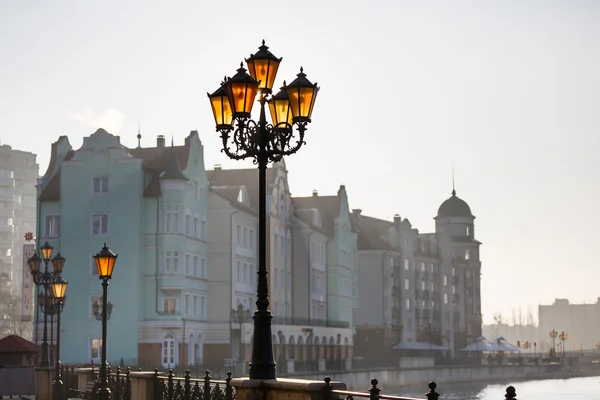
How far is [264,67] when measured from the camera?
769 inches

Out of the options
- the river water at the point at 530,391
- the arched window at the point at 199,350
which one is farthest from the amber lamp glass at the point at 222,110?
the river water at the point at 530,391

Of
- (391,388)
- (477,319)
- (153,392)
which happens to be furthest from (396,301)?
(153,392)

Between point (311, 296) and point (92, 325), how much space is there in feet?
92.3

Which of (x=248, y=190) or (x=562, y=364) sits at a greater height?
(x=248, y=190)

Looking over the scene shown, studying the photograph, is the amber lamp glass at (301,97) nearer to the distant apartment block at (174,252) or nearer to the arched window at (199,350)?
the distant apartment block at (174,252)

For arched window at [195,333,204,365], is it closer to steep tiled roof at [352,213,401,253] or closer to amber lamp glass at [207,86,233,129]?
steep tiled roof at [352,213,401,253]

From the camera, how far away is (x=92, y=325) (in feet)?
247

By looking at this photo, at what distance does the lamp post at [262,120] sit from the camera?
18609 mm

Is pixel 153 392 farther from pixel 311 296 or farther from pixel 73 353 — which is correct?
pixel 311 296

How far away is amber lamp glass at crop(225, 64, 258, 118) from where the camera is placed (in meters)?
18.7

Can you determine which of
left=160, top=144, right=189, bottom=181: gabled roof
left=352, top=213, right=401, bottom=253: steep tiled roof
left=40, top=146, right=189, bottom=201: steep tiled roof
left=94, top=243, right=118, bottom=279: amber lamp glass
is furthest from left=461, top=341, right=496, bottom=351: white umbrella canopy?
left=94, top=243, right=118, bottom=279: amber lamp glass

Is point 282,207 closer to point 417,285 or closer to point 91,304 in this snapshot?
point 91,304

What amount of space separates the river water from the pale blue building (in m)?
26.8

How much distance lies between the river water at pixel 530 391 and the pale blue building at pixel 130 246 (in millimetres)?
26827
